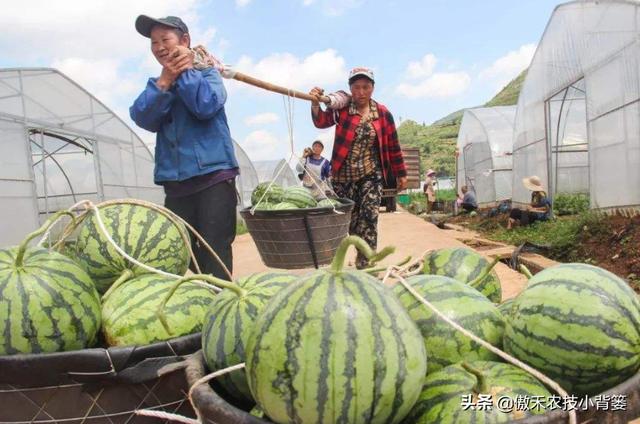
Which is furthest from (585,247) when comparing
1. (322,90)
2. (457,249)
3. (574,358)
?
(574,358)

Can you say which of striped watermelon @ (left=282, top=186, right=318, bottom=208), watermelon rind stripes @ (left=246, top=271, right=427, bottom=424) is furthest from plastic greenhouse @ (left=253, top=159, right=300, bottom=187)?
watermelon rind stripes @ (left=246, top=271, right=427, bottom=424)

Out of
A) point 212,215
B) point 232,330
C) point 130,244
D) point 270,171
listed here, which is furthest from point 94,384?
point 270,171

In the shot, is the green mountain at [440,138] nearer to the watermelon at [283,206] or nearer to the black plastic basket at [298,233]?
the watermelon at [283,206]

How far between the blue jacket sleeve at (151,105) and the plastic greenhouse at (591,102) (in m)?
7.26

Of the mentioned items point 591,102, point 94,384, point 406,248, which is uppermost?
point 591,102

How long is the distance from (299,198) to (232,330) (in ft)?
13.3

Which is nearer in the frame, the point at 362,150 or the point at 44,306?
the point at 44,306

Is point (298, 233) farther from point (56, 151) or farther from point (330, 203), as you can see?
point (56, 151)

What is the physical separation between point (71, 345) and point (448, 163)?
159ft

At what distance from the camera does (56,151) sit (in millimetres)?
16812

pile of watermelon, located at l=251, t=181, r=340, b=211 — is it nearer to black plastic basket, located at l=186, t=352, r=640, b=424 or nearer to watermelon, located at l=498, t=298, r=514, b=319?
watermelon, located at l=498, t=298, r=514, b=319

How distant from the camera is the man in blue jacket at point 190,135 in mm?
3164

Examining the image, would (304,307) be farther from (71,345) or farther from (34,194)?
(34,194)

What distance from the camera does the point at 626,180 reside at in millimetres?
8023
